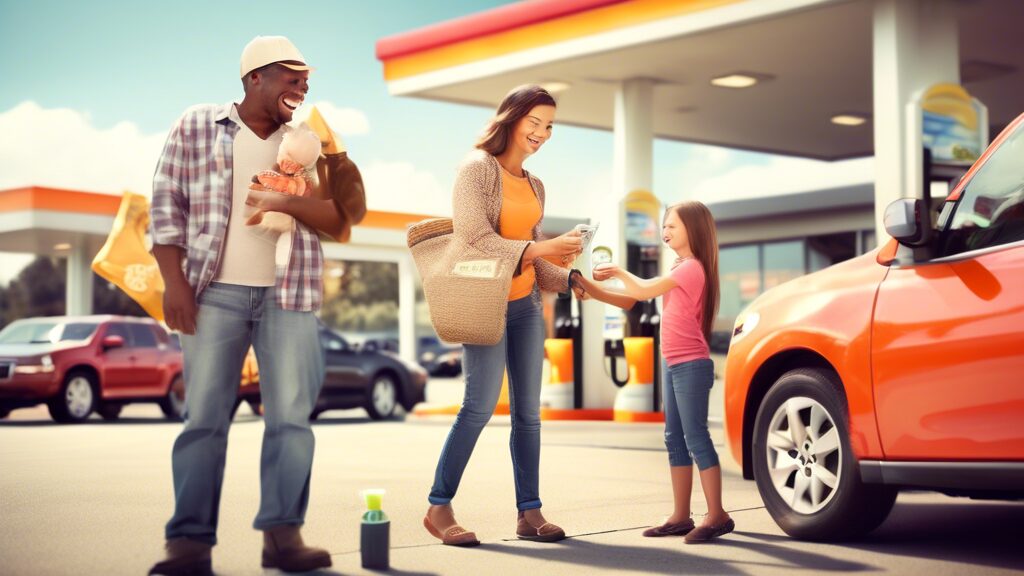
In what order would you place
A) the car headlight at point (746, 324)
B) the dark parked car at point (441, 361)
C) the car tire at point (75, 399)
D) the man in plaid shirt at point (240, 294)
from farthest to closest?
the dark parked car at point (441, 361)
the car tire at point (75, 399)
the car headlight at point (746, 324)
the man in plaid shirt at point (240, 294)

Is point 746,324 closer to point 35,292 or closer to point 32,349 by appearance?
point 32,349

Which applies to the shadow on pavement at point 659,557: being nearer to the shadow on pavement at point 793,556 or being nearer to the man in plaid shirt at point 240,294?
the shadow on pavement at point 793,556

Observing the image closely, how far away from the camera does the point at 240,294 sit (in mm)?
5340

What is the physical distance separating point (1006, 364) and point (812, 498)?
1.27 metres

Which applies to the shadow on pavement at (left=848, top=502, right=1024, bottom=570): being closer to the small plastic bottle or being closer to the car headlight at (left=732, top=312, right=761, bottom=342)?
the car headlight at (left=732, top=312, right=761, bottom=342)

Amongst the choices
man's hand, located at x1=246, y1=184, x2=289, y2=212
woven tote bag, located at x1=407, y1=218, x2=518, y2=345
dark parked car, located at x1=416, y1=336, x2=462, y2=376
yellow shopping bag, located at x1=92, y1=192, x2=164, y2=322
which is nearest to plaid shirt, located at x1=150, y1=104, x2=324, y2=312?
man's hand, located at x1=246, y1=184, x2=289, y2=212

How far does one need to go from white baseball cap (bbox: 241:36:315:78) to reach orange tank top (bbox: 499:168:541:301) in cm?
121

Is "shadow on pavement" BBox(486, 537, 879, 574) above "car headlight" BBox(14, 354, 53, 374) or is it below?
below

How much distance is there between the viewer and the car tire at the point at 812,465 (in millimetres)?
6043

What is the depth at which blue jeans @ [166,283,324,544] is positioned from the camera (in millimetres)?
5215

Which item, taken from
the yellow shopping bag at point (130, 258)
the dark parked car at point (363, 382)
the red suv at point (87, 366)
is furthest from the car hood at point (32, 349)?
the dark parked car at point (363, 382)

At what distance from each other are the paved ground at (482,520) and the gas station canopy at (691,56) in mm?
4261

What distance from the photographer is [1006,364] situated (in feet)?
17.4

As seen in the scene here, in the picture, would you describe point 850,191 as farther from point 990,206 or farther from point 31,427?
point 990,206
